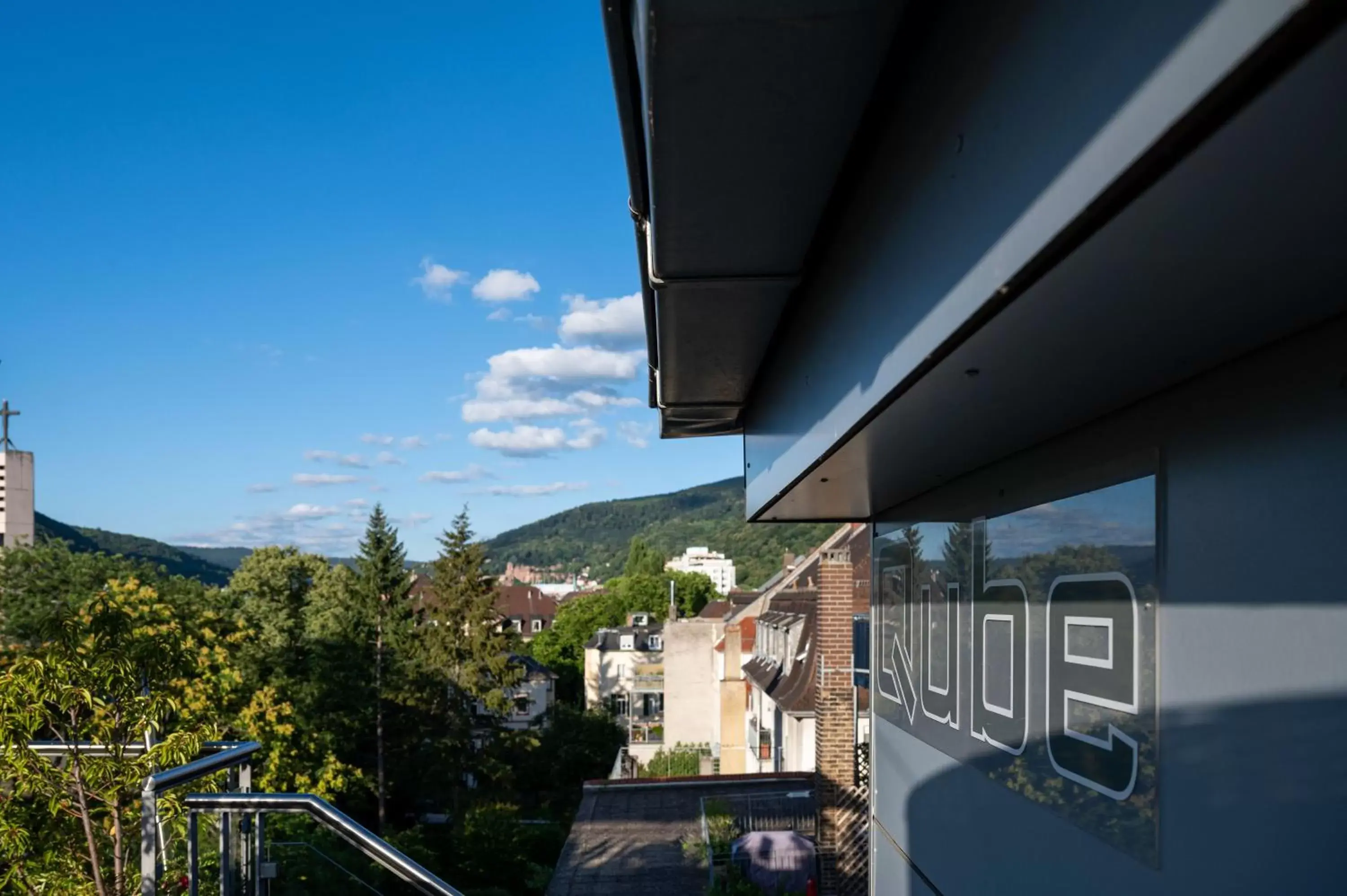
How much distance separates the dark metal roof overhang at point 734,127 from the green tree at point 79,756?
3.87 m

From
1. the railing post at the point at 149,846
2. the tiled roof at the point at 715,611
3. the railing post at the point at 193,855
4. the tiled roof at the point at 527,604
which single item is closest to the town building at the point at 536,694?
the tiled roof at the point at 715,611

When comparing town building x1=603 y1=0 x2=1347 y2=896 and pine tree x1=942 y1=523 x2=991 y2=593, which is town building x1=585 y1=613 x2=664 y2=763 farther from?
town building x1=603 y1=0 x2=1347 y2=896

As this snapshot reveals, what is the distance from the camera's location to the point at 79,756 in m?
4.93

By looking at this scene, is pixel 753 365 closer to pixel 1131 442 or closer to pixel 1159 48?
pixel 1131 442

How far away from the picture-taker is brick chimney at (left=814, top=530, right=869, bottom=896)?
12.9m

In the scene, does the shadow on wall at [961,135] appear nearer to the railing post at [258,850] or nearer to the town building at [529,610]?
the railing post at [258,850]

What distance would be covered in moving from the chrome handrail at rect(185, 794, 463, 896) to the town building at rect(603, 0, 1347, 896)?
2163mm

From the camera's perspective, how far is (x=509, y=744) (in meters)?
40.7

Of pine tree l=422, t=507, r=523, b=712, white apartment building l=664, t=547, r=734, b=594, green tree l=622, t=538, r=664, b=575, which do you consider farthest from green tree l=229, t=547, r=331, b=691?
white apartment building l=664, t=547, r=734, b=594

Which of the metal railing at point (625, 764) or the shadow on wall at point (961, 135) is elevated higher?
the shadow on wall at point (961, 135)

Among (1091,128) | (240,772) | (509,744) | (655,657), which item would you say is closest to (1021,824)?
(1091,128)

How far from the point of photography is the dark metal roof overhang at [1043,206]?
920 mm

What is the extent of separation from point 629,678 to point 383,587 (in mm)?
26955

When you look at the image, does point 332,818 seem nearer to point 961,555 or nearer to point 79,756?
point 79,756
